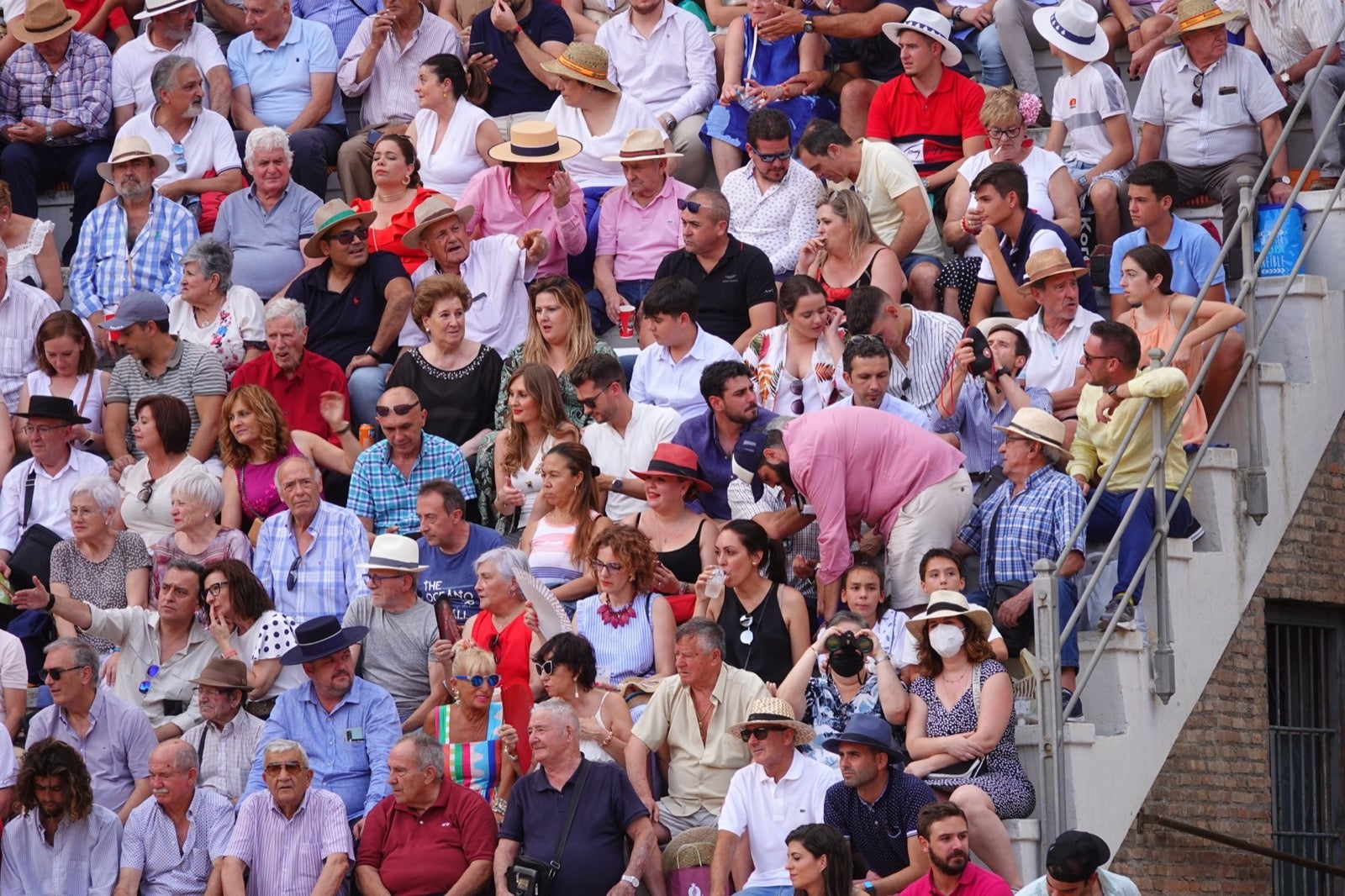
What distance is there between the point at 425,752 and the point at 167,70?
624 centimetres

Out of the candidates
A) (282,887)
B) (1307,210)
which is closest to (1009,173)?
(1307,210)

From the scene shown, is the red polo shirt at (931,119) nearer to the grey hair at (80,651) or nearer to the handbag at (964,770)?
the handbag at (964,770)

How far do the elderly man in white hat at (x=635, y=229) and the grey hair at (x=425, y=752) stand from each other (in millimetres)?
3893

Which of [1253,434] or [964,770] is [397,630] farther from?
[1253,434]

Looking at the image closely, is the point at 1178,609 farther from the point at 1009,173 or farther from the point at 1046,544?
the point at 1009,173

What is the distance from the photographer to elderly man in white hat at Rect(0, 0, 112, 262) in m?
15.2

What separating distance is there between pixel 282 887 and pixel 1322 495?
18.3 feet

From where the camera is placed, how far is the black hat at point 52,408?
12570 millimetres

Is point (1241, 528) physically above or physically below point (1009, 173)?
below

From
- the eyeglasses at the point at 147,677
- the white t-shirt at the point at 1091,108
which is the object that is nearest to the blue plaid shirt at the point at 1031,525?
the white t-shirt at the point at 1091,108

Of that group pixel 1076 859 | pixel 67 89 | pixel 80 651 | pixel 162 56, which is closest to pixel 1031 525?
pixel 1076 859

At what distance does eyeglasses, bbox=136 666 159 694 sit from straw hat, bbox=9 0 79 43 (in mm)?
5636

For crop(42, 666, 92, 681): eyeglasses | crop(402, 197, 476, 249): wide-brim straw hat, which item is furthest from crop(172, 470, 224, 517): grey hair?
crop(402, 197, 476, 249): wide-brim straw hat

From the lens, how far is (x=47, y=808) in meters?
10.4
